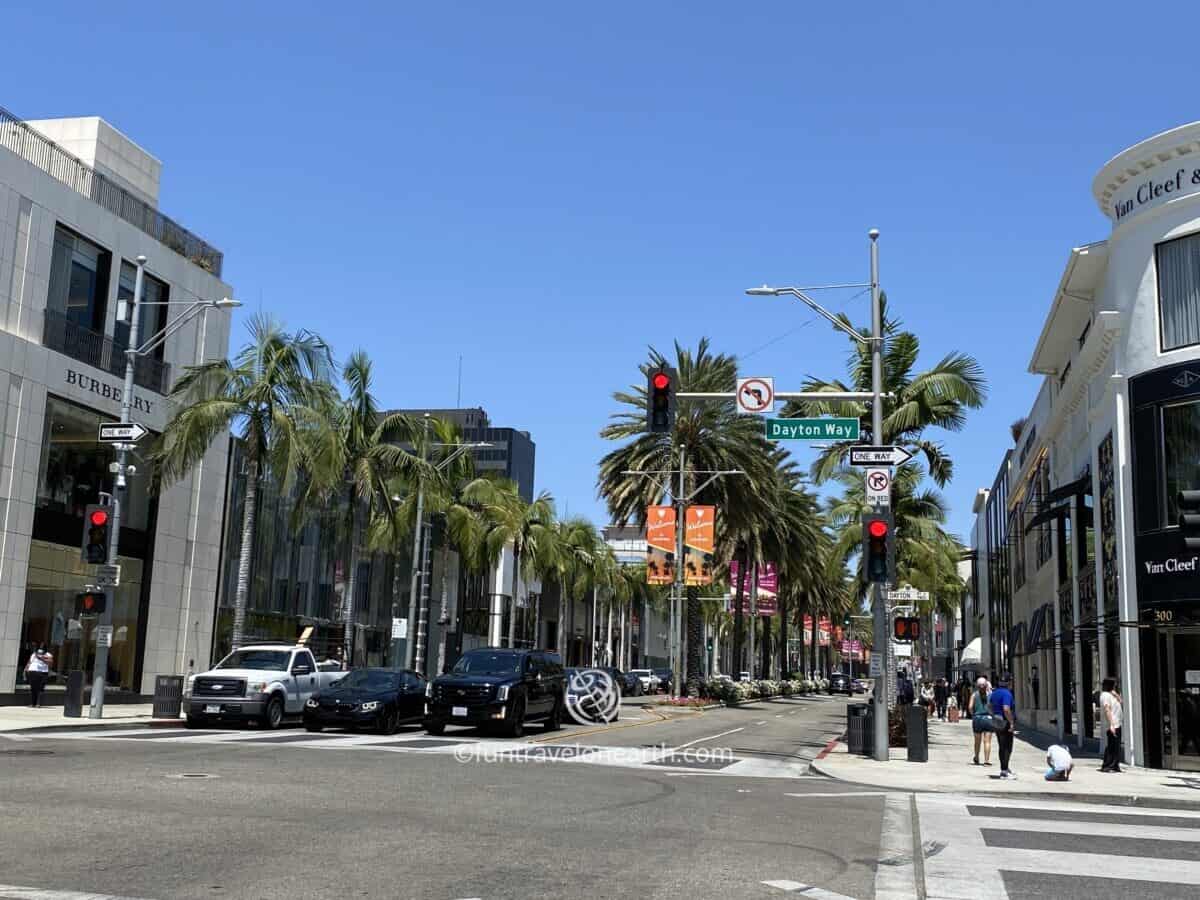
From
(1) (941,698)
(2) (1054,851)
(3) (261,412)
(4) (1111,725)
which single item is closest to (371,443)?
(3) (261,412)

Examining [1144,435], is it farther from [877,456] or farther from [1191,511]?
[1191,511]

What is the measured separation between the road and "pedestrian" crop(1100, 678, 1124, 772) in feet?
17.1

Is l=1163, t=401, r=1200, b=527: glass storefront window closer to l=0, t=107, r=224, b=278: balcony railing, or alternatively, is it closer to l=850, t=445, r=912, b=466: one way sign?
l=850, t=445, r=912, b=466: one way sign

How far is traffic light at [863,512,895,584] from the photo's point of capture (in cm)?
2195

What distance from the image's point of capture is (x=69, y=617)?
34.2 meters

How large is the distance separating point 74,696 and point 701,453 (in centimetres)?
2724

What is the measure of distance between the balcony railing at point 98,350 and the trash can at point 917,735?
74.1ft

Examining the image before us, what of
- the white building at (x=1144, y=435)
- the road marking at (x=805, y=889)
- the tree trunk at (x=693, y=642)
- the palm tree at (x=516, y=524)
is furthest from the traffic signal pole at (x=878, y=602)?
the palm tree at (x=516, y=524)

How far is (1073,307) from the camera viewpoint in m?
30.2

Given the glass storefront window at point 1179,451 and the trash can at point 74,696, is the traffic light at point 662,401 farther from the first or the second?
the trash can at point 74,696

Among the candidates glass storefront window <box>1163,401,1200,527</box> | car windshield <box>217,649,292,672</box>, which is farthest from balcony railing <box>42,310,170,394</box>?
glass storefront window <box>1163,401,1200,527</box>

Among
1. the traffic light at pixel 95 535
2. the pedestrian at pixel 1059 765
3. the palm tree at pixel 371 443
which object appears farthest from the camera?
the palm tree at pixel 371 443

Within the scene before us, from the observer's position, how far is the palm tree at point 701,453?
156 feet

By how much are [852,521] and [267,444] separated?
2742 centimetres
